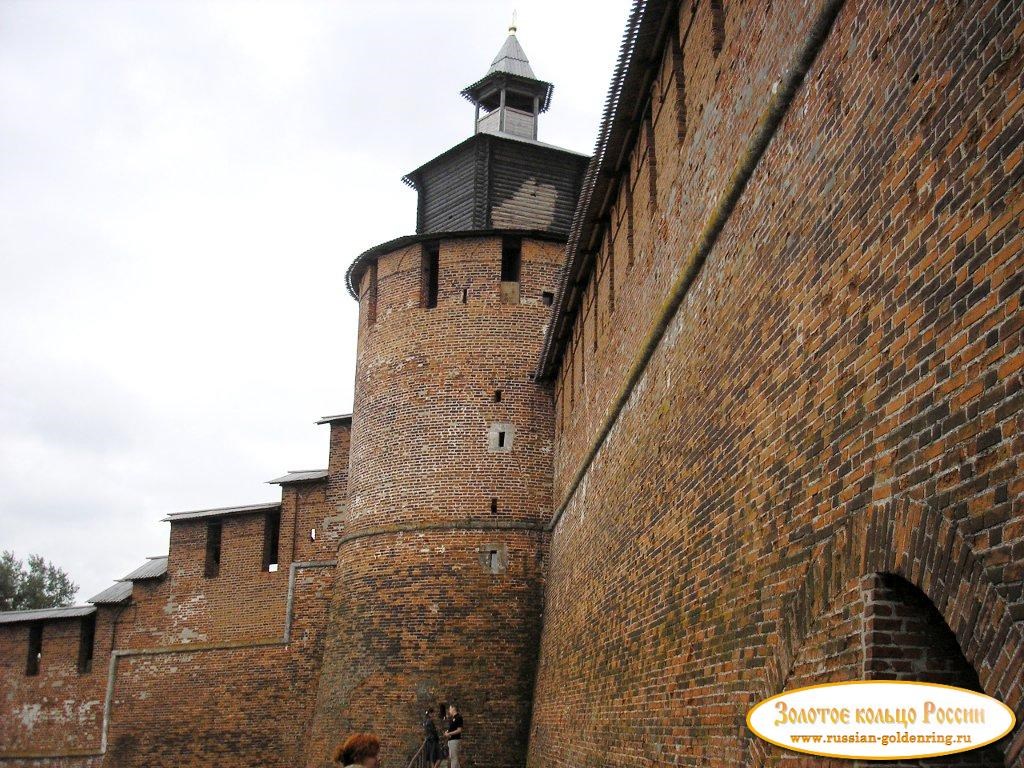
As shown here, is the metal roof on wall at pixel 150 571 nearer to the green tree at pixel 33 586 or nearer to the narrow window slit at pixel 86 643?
the narrow window slit at pixel 86 643

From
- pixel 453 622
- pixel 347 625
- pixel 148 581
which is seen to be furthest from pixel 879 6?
pixel 148 581

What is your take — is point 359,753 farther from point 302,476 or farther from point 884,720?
point 302,476

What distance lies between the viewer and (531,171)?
21.7 meters

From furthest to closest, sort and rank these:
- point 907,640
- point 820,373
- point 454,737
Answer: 1. point 454,737
2. point 820,373
3. point 907,640

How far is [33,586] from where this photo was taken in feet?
182

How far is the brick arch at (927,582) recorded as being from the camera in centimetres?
353

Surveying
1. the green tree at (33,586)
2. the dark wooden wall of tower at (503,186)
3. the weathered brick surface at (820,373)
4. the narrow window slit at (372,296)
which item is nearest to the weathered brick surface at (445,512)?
the narrow window slit at (372,296)

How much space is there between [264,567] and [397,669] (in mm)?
6353

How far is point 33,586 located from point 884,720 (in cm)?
5863

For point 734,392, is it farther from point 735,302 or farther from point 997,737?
point 997,737

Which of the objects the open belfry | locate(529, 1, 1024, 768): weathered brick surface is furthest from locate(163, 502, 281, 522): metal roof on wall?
locate(529, 1, 1024, 768): weathered brick surface

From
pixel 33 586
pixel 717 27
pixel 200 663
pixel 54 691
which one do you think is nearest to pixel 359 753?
pixel 717 27

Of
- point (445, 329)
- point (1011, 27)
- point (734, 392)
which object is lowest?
point (734, 392)

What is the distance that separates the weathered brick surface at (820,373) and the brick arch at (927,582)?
1cm
